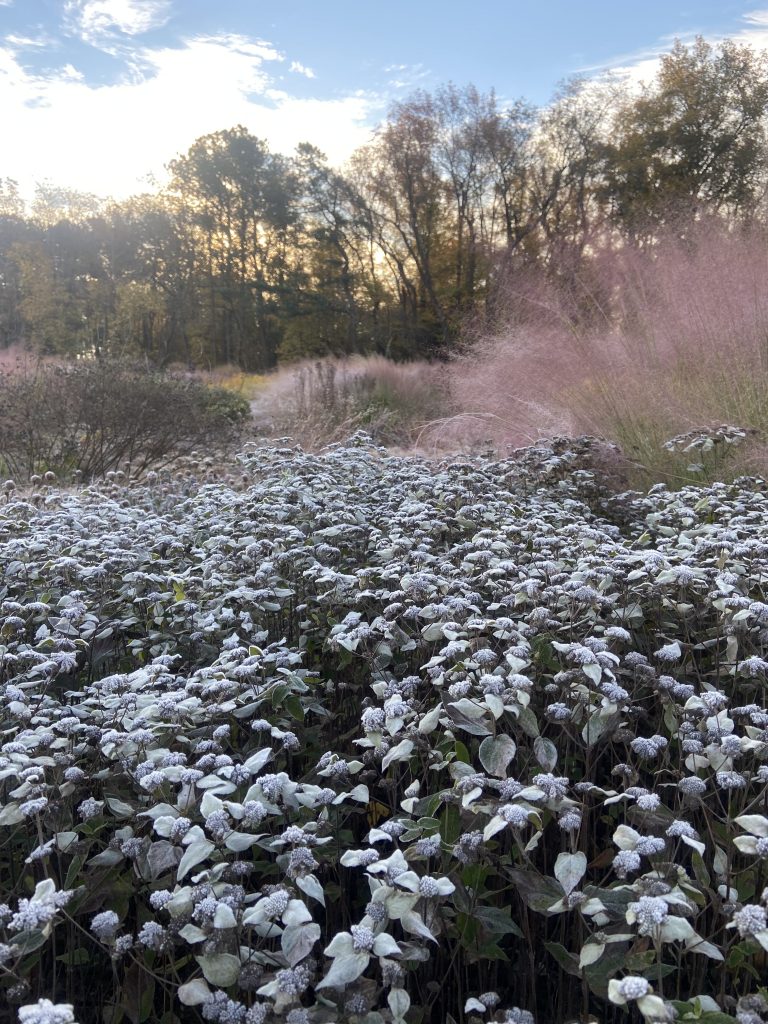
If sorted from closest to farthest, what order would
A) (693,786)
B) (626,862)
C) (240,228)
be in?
(626,862), (693,786), (240,228)

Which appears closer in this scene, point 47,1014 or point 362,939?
point 47,1014

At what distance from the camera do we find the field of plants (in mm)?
1104

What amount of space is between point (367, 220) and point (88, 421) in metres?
19.4

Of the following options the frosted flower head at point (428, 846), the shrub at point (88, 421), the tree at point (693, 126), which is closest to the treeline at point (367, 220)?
the tree at point (693, 126)

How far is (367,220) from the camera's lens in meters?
24.0

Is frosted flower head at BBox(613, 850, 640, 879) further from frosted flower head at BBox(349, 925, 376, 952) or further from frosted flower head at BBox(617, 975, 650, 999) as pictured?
frosted flower head at BBox(349, 925, 376, 952)

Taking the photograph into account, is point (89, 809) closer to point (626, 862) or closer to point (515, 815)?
point (515, 815)

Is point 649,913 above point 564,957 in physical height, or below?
above

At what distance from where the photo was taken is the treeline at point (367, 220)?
843 inches

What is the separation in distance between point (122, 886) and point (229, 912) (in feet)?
1.47

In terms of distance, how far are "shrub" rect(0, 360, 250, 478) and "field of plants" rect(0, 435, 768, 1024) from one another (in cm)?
400

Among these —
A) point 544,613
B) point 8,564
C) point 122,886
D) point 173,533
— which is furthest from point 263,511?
point 122,886

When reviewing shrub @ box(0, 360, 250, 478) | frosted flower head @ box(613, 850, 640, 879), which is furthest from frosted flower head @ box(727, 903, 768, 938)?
shrub @ box(0, 360, 250, 478)

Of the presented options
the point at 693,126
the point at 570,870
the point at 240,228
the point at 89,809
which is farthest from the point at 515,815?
the point at 240,228
